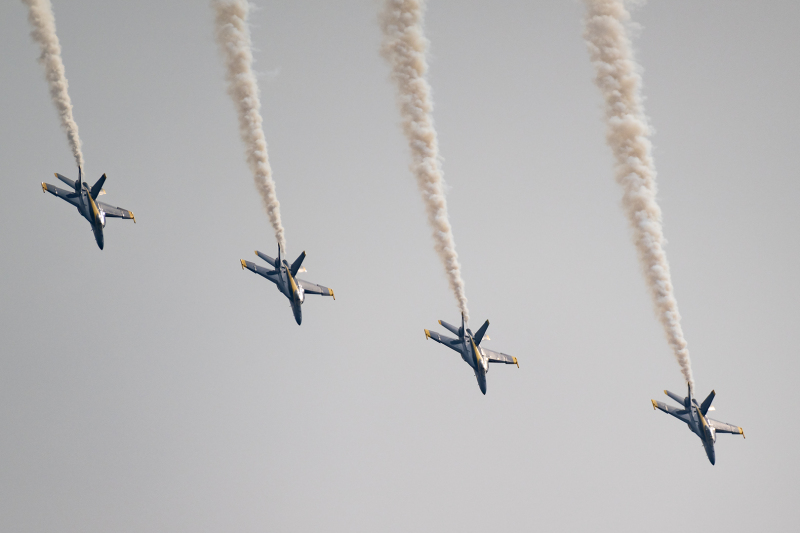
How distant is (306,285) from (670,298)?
2243 centimetres

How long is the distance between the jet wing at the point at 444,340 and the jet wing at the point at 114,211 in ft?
66.1

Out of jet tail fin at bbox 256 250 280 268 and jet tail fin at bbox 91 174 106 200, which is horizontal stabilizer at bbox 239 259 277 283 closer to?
jet tail fin at bbox 256 250 280 268

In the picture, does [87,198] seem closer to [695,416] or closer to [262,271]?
[262,271]

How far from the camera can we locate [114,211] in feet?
176

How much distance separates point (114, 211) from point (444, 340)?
72.5 feet

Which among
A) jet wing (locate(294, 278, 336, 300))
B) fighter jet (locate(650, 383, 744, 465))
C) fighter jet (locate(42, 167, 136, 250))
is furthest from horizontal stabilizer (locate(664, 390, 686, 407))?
fighter jet (locate(42, 167, 136, 250))

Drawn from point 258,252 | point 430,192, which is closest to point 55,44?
point 258,252

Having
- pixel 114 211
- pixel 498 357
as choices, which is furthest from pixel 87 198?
pixel 498 357

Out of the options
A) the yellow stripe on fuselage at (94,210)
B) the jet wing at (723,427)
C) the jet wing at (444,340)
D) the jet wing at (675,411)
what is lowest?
the jet wing at (723,427)

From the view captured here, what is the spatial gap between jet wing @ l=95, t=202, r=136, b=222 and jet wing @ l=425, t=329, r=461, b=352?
2016 centimetres

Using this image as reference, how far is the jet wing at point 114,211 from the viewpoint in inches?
2056

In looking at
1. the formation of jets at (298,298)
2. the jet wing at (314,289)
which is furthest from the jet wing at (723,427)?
the jet wing at (314,289)

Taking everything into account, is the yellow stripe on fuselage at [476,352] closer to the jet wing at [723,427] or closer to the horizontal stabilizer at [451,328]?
the horizontal stabilizer at [451,328]

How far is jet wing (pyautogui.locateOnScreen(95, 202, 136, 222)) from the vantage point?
171ft
